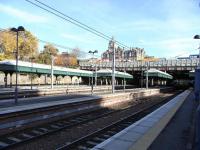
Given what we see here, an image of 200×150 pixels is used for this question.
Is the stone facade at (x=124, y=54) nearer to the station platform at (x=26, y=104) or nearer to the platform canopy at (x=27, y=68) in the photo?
the platform canopy at (x=27, y=68)

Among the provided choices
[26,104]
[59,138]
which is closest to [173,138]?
[59,138]

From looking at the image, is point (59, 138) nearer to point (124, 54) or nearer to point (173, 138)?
point (173, 138)

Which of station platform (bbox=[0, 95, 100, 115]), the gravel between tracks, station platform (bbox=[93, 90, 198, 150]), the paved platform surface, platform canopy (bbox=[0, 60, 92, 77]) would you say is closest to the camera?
station platform (bbox=[93, 90, 198, 150])

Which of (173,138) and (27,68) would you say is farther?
(27,68)

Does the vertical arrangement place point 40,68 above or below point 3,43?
below

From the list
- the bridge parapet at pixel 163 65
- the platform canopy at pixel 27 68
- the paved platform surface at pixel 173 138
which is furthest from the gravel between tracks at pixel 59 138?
the bridge parapet at pixel 163 65

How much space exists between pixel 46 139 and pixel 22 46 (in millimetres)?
77807

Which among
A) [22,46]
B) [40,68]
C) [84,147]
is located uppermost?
[22,46]

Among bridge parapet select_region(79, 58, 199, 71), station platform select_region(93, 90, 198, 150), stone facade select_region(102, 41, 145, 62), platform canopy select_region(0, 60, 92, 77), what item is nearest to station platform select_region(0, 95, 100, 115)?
station platform select_region(93, 90, 198, 150)

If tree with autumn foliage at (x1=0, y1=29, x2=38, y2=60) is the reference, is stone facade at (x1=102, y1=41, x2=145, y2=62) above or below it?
above

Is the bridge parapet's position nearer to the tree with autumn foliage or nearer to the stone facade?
the tree with autumn foliage

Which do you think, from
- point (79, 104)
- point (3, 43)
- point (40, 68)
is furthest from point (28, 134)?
point (3, 43)

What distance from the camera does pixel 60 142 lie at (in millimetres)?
13172

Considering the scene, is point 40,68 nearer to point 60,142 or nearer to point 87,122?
point 87,122
